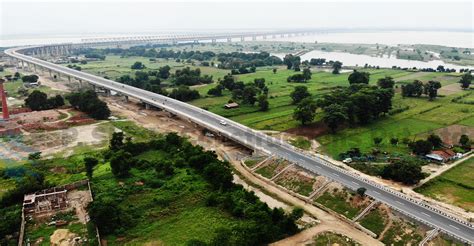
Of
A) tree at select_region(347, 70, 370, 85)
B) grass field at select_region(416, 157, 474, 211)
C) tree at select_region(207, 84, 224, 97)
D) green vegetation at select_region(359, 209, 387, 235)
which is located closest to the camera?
green vegetation at select_region(359, 209, 387, 235)

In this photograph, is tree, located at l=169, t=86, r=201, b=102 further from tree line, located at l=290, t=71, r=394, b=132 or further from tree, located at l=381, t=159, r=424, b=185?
tree, located at l=381, t=159, r=424, b=185

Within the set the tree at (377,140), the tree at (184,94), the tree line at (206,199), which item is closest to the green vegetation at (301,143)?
the tree at (377,140)

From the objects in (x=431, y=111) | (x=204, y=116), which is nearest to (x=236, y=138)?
(x=204, y=116)

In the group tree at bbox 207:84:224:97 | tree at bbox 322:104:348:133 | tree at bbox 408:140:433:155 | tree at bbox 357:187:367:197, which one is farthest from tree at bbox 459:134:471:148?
tree at bbox 207:84:224:97

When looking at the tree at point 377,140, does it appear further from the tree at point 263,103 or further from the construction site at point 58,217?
the construction site at point 58,217

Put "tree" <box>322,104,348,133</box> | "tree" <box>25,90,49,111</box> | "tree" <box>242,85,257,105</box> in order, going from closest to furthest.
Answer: "tree" <box>322,104,348,133</box>, "tree" <box>25,90,49,111</box>, "tree" <box>242,85,257,105</box>

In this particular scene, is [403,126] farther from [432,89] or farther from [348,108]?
[432,89]
